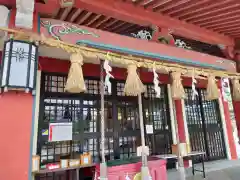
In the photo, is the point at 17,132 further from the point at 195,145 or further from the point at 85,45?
the point at 195,145

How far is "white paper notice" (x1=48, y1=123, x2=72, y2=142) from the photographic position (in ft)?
13.8

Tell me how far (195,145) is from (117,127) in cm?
310

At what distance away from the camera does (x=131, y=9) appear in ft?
11.4

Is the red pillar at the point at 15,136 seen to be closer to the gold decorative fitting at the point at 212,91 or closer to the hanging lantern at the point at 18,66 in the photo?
the hanging lantern at the point at 18,66

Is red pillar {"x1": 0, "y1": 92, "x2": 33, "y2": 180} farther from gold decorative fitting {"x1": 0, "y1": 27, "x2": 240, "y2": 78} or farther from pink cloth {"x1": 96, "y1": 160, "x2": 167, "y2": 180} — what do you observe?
pink cloth {"x1": 96, "y1": 160, "x2": 167, "y2": 180}

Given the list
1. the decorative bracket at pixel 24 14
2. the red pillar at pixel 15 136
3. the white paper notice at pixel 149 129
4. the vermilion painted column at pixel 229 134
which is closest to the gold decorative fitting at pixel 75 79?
the red pillar at pixel 15 136

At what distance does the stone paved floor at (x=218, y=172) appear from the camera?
4992mm

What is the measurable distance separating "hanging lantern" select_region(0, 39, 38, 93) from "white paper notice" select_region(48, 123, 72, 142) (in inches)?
77.5

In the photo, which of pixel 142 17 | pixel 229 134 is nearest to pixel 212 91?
pixel 142 17

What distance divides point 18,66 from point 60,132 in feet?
7.38

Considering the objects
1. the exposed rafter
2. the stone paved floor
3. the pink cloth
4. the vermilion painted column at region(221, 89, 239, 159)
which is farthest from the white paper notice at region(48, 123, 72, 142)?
the vermilion painted column at region(221, 89, 239, 159)

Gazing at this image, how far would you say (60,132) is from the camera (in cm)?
431

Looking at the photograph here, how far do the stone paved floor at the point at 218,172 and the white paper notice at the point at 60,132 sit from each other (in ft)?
9.15

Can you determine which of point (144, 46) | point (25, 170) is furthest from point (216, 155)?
point (25, 170)
